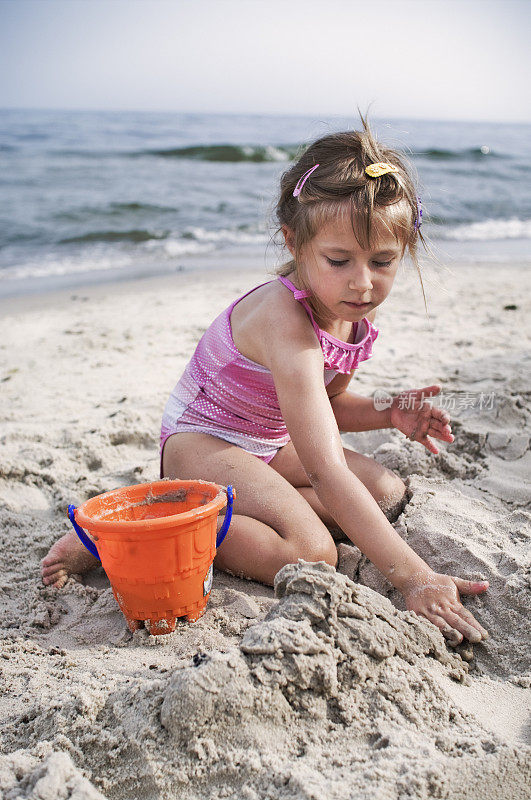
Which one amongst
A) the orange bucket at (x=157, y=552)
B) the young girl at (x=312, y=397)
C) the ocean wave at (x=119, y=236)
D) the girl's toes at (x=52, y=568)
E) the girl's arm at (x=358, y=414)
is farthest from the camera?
the ocean wave at (x=119, y=236)

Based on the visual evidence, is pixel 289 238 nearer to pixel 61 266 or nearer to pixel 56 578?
pixel 56 578

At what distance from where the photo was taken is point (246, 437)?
7.75ft

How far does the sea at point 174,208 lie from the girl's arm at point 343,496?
0.66 m

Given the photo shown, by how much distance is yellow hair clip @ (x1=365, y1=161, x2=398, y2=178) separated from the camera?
1.92 m

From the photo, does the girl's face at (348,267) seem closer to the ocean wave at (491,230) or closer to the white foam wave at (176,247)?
the white foam wave at (176,247)

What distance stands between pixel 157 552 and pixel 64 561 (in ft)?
1.68

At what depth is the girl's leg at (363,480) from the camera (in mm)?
2289

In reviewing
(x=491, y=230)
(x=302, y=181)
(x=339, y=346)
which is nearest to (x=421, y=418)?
(x=339, y=346)

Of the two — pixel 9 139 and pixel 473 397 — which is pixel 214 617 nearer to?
pixel 473 397

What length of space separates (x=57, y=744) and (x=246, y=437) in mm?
1257

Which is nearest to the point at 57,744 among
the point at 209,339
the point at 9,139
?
the point at 209,339

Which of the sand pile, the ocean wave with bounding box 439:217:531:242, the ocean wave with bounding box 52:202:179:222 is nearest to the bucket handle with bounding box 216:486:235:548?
the sand pile

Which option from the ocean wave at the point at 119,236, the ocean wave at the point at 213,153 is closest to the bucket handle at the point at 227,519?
the ocean wave at the point at 119,236

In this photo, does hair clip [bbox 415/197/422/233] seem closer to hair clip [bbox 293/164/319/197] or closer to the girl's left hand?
hair clip [bbox 293/164/319/197]
